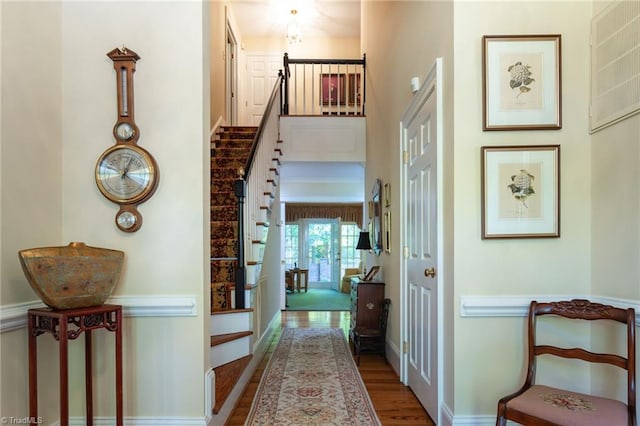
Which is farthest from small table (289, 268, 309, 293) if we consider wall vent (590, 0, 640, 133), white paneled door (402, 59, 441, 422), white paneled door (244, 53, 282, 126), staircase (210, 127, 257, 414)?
wall vent (590, 0, 640, 133)

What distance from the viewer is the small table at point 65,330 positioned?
1.67 metres

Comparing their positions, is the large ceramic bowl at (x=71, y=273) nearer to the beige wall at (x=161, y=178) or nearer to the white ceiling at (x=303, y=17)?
the beige wall at (x=161, y=178)

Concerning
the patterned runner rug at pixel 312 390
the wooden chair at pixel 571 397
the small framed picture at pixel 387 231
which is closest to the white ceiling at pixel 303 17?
the small framed picture at pixel 387 231

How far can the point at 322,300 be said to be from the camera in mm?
9203

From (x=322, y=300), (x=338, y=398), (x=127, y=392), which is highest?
(x=127, y=392)

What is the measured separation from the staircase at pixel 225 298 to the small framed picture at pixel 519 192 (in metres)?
1.95

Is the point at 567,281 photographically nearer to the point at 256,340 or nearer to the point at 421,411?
the point at 421,411

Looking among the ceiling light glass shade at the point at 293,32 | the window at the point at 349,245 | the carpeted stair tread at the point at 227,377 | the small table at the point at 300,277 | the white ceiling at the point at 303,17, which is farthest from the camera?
the window at the point at 349,245

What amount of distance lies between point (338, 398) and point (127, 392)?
150cm

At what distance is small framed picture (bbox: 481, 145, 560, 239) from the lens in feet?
7.13

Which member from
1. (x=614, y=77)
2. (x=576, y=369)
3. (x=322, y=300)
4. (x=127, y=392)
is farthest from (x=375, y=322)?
(x=322, y=300)

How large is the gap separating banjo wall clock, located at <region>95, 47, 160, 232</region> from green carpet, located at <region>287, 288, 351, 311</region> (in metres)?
5.80

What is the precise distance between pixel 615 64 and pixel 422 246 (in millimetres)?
1495

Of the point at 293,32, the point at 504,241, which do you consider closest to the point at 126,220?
the point at 504,241
